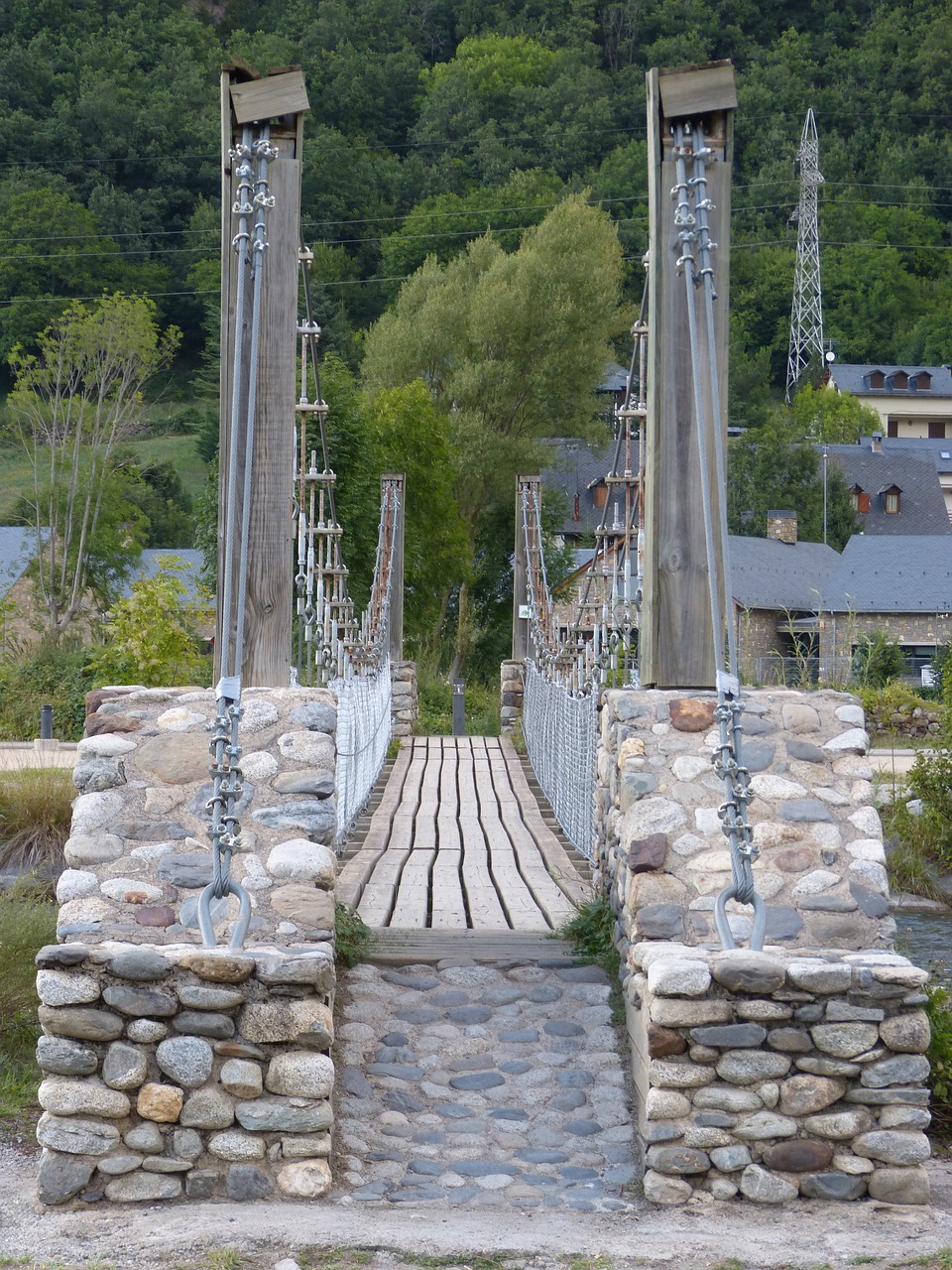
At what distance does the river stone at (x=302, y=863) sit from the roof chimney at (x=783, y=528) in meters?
25.7

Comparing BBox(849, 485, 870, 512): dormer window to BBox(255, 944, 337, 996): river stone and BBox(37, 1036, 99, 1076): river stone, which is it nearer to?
BBox(255, 944, 337, 996): river stone

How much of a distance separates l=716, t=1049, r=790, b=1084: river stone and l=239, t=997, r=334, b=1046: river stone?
708 mm

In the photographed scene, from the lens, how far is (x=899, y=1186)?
8.13 ft

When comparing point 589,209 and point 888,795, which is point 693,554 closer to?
point 888,795

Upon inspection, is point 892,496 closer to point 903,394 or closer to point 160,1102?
point 903,394

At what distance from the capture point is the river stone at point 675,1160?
2.49 metres

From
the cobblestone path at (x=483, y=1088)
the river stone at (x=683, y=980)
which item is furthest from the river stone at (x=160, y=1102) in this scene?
the river stone at (x=683, y=980)

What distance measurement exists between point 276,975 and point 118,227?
37.7 m

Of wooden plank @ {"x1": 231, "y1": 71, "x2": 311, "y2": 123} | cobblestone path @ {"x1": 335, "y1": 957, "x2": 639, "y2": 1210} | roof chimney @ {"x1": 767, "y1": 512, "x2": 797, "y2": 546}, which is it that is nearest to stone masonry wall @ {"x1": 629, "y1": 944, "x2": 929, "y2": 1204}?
cobblestone path @ {"x1": 335, "y1": 957, "x2": 639, "y2": 1210}

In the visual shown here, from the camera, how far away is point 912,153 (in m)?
41.4

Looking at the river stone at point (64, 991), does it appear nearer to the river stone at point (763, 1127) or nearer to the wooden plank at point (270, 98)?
the river stone at point (763, 1127)


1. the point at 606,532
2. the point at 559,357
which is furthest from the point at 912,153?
the point at 606,532

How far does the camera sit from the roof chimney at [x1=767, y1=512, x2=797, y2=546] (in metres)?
27.9

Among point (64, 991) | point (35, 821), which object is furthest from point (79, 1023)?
point (35, 821)
